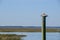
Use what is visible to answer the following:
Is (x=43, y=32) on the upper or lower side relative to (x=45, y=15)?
lower

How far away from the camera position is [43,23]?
192 inches

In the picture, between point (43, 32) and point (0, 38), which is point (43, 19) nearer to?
point (43, 32)

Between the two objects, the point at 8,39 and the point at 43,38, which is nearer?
the point at 43,38

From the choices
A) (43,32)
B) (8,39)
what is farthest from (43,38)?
(8,39)

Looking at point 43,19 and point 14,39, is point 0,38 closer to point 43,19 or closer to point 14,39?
point 14,39

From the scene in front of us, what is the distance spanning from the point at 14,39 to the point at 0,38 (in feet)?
3.55

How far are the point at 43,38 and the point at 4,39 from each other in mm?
11199

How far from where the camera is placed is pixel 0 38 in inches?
647

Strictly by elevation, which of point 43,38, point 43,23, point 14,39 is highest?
point 43,23

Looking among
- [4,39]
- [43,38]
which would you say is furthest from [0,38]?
[43,38]

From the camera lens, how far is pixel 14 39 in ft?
53.7

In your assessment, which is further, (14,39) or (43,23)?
(14,39)


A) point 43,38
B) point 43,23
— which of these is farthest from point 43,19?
point 43,38

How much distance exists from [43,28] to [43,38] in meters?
0.23
